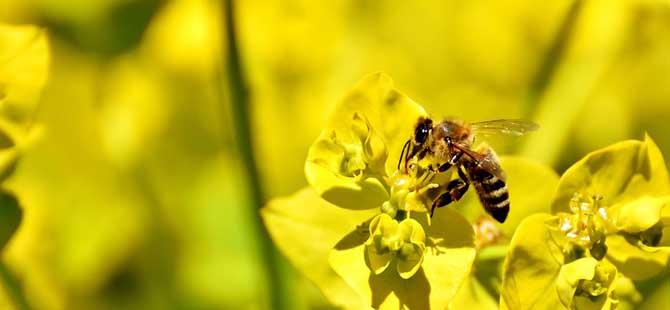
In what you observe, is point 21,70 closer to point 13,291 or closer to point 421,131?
point 13,291

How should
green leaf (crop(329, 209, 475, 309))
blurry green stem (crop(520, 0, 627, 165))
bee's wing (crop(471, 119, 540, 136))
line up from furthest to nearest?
blurry green stem (crop(520, 0, 627, 165)) → bee's wing (crop(471, 119, 540, 136)) → green leaf (crop(329, 209, 475, 309))

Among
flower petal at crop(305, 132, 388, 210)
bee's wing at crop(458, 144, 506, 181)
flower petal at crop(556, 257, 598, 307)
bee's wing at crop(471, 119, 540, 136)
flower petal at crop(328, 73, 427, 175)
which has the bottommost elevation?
flower petal at crop(556, 257, 598, 307)

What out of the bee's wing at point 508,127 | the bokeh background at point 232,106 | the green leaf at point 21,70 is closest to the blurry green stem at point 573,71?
the bokeh background at point 232,106

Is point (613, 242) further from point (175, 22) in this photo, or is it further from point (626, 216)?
point (175, 22)

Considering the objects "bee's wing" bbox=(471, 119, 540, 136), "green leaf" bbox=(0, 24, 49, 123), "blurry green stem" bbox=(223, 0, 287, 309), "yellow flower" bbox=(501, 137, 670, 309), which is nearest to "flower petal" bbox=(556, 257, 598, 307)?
"yellow flower" bbox=(501, 137, 670, 309)

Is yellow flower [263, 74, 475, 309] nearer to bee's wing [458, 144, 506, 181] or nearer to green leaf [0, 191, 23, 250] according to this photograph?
bee's wing [458, 144, 506, 181]

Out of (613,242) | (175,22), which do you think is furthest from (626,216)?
(175,22)

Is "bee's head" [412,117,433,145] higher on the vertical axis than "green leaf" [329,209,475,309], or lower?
higher

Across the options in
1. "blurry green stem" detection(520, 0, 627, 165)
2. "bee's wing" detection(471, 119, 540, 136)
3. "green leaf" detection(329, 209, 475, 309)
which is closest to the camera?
"green leaf" detection(329, 209, 475, 309)

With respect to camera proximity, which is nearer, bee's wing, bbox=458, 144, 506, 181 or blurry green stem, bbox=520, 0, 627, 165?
bee's wing, bbox=458, 144, 506, 181
